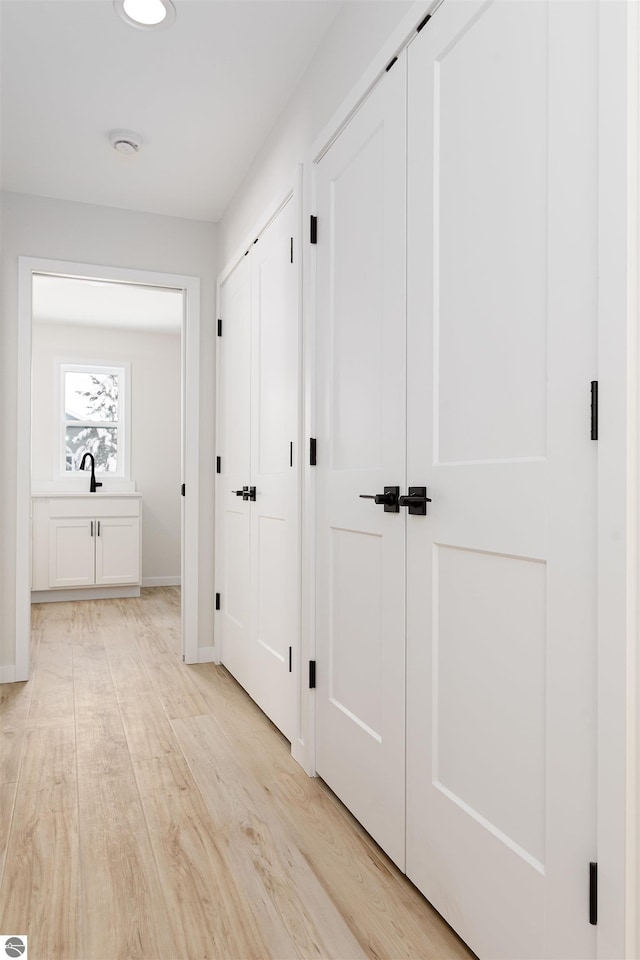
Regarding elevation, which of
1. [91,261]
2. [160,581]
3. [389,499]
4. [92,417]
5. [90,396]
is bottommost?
[160,581]

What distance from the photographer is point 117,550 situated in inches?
222

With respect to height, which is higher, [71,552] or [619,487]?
[619,487]

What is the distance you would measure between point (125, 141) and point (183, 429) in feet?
→ 4.72

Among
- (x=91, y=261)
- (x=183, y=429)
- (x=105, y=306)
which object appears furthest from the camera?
(x=105, y=306)

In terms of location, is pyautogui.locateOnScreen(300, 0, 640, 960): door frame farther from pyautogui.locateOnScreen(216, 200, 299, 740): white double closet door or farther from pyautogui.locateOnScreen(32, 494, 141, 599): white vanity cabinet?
pyautogui.locateOnScreen(32, 494, 141, 599): white vanity cabinet

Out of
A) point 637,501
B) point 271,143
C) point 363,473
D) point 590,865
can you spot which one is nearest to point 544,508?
point 637,501

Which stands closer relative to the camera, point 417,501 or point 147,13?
point 417,501

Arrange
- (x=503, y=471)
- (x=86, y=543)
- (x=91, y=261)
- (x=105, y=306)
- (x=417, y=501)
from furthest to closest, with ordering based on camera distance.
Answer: (x=86, y=543)
(x=105, y=306)
(x=91, y=261)
(x=417, y=501)
(x=503, y=471)

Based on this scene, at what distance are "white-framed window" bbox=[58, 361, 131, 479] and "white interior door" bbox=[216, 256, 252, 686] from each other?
2.92 metres

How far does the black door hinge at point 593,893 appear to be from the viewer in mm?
1018

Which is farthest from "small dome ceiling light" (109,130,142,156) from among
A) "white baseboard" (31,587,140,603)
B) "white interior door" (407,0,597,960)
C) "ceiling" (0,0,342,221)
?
"white baseboard" (31,587,140,603)

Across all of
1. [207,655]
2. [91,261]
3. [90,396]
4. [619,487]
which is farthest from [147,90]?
[90,396]

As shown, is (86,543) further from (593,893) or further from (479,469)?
(593,893)

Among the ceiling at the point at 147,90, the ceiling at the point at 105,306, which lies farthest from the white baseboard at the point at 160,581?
the ceiling at the point at 147,90
